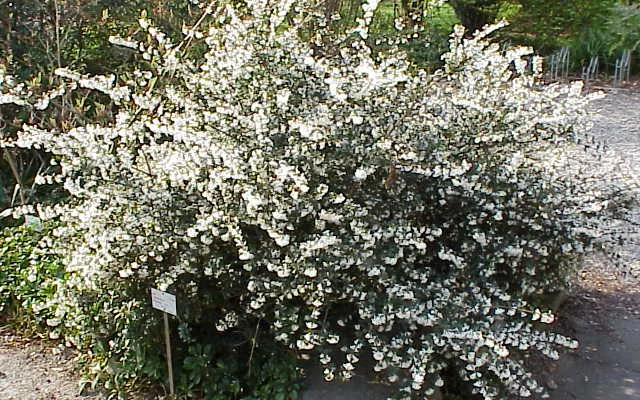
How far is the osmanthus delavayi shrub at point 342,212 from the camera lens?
109 inches

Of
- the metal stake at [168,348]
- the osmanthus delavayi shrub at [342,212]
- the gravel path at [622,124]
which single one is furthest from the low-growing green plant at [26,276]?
the gravel path at [622,124]

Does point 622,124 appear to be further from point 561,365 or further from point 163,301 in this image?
point 163,301

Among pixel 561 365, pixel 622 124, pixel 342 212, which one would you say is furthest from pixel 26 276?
pixel 622 124

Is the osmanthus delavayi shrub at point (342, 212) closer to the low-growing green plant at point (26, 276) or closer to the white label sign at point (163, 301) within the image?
the white label sign at point (163, 301)

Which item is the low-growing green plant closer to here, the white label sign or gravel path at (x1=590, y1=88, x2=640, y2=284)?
the white label sign

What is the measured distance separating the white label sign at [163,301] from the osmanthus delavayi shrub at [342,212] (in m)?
0.07

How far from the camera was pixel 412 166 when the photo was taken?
295 centimetres

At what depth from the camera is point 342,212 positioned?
9.29 ft

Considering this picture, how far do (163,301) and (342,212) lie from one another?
772 millimetres

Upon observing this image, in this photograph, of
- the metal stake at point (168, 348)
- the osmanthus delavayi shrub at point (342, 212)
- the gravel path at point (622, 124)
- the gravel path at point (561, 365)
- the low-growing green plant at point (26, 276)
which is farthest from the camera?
the gravel path at point (622, 124)

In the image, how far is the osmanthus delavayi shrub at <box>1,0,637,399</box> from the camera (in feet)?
9.10

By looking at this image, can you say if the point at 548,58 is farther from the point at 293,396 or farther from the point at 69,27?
the point at 293,396

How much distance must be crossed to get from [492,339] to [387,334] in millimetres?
452

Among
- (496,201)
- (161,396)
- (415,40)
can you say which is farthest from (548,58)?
(161,396)
